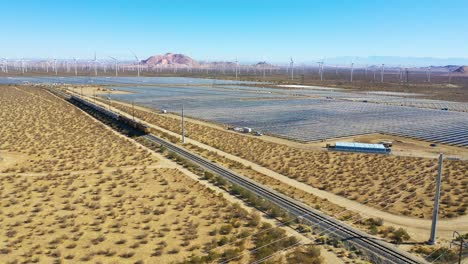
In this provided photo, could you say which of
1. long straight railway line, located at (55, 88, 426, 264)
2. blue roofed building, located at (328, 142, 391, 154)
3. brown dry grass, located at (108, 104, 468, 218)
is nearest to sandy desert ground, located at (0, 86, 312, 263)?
long straight railway line, located at (55, 88, 426, 264)

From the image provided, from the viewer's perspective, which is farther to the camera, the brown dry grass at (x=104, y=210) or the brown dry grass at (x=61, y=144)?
the brown dry grass at (x=61, y=144)

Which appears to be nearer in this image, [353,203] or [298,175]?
[353,203]

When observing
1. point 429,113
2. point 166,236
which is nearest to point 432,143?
point 429,113

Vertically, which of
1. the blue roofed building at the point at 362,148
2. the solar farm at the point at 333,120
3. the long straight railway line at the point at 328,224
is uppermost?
the solar farm at the point at 333,120

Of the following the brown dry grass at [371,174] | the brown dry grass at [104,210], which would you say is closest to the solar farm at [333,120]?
the brown dry grass at [371,174]

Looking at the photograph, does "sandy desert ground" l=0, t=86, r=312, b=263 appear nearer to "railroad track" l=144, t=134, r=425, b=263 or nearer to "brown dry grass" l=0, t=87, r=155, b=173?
"brown dry grass" l=0, t=87, r=155, b=173

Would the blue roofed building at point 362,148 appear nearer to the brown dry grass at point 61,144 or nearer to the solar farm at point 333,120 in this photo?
the solar farm at point 333,120

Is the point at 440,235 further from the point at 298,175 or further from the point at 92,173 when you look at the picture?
the point at 92,173

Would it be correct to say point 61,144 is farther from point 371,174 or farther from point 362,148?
point 362,148
